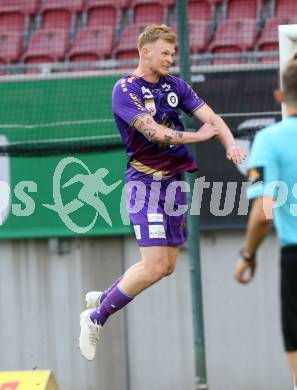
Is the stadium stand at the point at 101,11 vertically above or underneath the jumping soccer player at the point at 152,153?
above

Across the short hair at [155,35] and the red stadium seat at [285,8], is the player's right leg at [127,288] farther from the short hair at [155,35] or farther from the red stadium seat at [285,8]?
the red stadium seat at [285,8]

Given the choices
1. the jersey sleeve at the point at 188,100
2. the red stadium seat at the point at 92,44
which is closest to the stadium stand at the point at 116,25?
the red stadium seat at the point at 92,44

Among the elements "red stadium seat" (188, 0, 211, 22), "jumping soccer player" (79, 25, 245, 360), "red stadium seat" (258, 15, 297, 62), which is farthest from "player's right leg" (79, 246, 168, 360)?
"red stadium seat" (188, 0, 211, 22)

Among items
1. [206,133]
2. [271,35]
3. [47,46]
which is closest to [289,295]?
[206,133]

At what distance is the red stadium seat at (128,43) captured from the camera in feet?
37.6

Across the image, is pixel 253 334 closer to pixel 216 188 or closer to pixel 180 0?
pixel 216 188

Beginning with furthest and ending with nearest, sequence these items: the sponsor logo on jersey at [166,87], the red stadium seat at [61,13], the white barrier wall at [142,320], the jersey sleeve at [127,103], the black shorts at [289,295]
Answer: the red stadium seat at [61,13], the white barrier wall at [142,320], the sponsor logo on jersey at [166,87], the jersey sleeve at [127,103], the black shorts at [289,295]

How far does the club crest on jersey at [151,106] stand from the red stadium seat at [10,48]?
532cm

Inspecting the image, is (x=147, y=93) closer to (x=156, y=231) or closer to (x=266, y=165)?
(x=156, y=231)

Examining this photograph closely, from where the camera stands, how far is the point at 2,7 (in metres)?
12.4

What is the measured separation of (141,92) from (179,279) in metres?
2.65

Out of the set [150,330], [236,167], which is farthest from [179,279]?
[236,167]

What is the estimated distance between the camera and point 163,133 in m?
6.77

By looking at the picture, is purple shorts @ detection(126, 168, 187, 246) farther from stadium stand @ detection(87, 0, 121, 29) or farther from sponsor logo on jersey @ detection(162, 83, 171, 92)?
stadium stand @ detection(87, 0, 121, 29)
